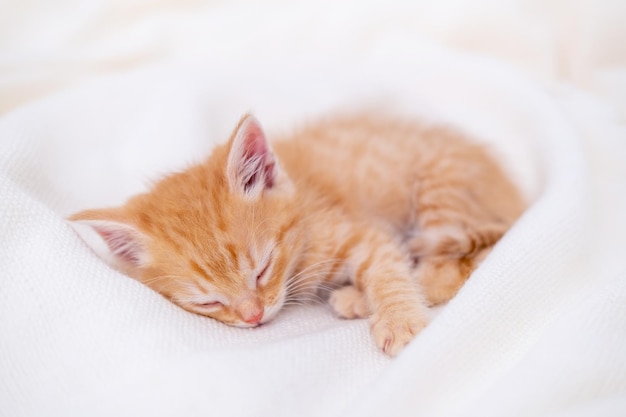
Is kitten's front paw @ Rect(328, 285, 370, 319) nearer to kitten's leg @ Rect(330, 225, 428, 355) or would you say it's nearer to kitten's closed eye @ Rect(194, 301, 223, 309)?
kitten's leg @ Rect(330, 225, 428, 355)

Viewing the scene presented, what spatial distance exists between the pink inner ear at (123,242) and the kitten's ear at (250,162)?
0.27 meters

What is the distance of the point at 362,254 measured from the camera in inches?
59.6

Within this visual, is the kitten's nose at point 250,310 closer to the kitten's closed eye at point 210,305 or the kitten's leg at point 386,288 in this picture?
the kitten's closed eye at point 210,305

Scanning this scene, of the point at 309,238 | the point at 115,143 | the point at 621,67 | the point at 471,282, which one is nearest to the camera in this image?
the point at 471,282

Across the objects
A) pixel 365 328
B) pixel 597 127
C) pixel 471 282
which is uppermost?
pixel 597 127

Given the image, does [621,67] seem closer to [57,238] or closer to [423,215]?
[423,215]

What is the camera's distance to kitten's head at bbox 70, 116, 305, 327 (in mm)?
1277

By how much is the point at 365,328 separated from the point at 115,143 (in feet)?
3.54

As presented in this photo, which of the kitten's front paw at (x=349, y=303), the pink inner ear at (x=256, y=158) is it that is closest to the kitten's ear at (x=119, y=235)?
the pink inner ear at (x=256, y=158)

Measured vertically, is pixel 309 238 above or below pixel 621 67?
below

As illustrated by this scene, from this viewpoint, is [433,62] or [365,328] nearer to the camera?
[365,328]

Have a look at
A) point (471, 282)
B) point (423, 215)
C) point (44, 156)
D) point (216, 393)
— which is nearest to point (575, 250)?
point (471, 282)

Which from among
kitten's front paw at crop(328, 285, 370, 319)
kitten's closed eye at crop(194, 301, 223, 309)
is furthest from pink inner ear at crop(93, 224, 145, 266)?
kitten's front paw at crop(328, 285, 370, 319)

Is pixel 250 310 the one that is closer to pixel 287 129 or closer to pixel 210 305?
pixel 210 305
